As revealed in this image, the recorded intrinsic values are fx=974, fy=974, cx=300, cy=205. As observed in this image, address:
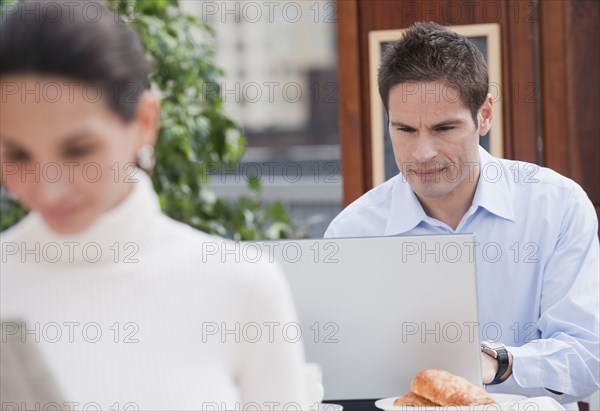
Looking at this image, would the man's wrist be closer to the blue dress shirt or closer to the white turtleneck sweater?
the blue dress shirt

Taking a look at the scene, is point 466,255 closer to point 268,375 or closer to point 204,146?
point 268,375

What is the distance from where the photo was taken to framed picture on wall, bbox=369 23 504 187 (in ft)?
10.1

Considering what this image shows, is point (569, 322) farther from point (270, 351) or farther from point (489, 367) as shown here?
point (270, 351)

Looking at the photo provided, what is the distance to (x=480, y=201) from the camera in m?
2.31

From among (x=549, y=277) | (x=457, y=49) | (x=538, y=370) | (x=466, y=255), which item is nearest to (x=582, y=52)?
(x=457, y=49)

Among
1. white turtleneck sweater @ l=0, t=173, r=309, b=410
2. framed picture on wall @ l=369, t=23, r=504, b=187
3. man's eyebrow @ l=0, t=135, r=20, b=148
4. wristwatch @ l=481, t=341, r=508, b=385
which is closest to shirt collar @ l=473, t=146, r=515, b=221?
wristwatch @ l=481, t=341, r=508, b=385

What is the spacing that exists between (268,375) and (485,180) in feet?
4.94

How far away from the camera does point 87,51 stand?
90 centimetres

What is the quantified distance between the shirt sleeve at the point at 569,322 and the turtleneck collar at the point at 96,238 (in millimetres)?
1184

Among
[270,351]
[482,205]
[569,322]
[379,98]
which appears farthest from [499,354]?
[379,98]

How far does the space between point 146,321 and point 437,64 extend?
59.5 inches

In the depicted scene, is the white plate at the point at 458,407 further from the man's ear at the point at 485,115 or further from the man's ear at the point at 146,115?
the man's ear at the point at 485,115

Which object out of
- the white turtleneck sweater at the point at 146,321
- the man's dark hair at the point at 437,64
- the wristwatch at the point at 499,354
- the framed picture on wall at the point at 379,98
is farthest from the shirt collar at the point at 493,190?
the white turtleneck sweater at the point at 146,321

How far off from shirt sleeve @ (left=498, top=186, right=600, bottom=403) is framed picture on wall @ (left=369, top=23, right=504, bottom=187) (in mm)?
781
